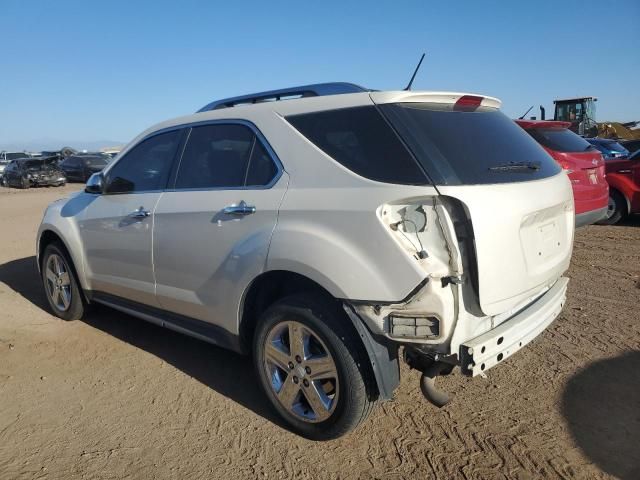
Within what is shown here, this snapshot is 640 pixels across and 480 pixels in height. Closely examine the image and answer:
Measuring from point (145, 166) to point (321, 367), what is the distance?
2.25 metres

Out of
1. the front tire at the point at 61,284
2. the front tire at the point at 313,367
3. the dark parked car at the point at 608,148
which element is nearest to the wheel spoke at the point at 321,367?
the front tire at the point at 313,367

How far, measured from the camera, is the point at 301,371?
→ 114 inches

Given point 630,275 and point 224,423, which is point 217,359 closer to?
point 224,423

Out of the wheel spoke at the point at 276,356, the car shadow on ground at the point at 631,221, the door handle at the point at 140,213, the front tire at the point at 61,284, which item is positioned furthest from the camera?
the car shadow on ground at the point at 631,221

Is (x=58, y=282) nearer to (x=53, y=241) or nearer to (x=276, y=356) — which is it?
(x=53, y=241)

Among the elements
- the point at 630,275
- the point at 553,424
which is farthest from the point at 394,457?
the point at 630,275

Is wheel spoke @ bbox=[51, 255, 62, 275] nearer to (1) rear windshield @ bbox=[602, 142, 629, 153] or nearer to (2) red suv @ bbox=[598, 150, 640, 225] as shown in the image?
(2) red suv @ bbox=[598, 150, 640, 225]

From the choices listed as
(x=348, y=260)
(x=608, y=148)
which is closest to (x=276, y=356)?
(x=348, y=260)

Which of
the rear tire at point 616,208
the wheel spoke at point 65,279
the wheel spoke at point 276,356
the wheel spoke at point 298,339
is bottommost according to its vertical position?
the rear tire at point 616,208

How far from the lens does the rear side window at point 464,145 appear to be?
8.34 ft

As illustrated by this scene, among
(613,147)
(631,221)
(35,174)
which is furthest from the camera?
(35,174)

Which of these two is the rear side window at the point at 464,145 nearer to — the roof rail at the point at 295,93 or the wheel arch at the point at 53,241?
the roof rail at the point at 295,93

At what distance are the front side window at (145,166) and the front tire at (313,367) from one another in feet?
5.04

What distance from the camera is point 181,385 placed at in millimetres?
3643
